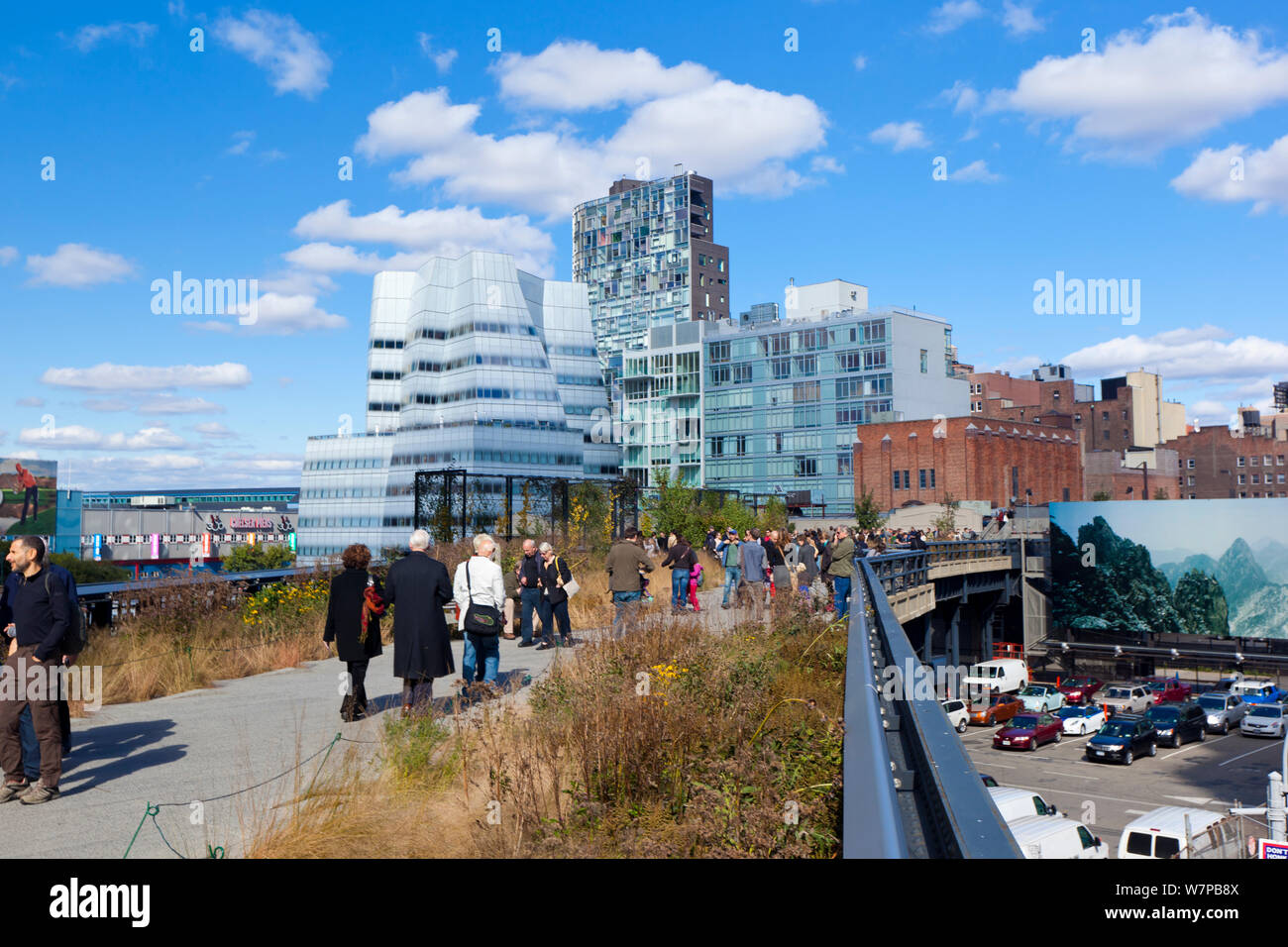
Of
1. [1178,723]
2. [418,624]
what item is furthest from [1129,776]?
[418,624]

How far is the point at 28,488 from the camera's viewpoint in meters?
96.5

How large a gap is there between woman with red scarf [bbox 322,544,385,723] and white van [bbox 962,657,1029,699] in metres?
44.6

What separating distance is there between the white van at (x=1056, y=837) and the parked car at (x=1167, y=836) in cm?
129

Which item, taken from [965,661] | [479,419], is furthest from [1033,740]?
[479,419]

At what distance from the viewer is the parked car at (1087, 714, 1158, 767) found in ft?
130

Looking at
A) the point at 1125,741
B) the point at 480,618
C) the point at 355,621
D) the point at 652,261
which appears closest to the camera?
the point at 355,621

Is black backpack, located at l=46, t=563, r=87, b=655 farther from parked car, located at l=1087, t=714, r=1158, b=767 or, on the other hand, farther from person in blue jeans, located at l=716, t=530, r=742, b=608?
parked car, located at l=1087, t=714, r=1158, b=767

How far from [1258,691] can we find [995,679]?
1734 cm

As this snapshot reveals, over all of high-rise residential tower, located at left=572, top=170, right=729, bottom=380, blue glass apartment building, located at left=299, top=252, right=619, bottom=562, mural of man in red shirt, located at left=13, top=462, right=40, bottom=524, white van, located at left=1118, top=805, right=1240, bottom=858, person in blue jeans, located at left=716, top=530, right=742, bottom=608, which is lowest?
white van, located at left=1118, top=805, right=1240, bottom=858

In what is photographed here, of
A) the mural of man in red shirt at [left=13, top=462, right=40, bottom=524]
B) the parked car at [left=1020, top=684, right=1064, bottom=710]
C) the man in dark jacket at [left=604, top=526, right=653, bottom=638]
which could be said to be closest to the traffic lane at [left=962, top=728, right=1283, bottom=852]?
the parked car at [left=1020, top=684, right=1064, bottom=710]

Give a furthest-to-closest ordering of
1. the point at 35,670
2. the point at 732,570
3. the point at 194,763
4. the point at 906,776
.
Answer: the point at 732,570 < the point at 194,763 < the point at 35,670 < the point at 906,776

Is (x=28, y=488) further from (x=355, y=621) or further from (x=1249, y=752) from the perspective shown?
(x=355, y=621)

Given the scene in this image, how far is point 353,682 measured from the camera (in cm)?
997
